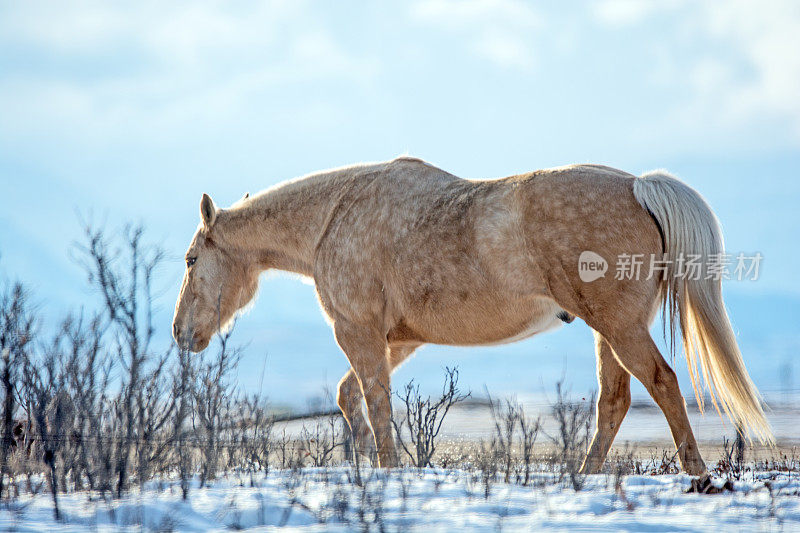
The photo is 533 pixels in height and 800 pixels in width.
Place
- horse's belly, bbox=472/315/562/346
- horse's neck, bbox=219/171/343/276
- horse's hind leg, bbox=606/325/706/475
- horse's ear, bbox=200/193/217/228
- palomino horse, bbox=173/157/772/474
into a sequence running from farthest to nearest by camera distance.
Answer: horse's ear, bbox=200/193/217/228, horse's neck, bbox=219/171/343/276, horse's belly, bbox=472/315/562/346, palomino horse, bbox=173/157/772/474, horse's hind leg, bbox=606/325/706/475

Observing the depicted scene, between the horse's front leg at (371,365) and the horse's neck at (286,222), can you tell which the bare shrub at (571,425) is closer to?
the horse's front leg at (371,365)

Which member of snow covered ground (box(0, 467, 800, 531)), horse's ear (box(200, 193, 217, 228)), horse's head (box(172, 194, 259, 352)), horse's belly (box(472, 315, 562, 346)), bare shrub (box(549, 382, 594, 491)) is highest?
horse's ear (box(200, 193, 217, 228))

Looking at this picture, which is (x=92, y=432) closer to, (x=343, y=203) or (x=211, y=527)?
(x=211, y=527)

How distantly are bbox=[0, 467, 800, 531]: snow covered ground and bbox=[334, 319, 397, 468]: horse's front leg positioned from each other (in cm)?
168

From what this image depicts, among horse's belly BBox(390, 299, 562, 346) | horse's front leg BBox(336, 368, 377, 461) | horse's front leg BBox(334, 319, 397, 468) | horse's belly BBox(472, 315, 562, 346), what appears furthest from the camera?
horse's front leg BBox(336, 368, 377, 461)

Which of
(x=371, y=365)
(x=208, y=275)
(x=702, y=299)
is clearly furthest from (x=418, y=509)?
(x=208, y=275)

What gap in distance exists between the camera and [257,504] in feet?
12.4

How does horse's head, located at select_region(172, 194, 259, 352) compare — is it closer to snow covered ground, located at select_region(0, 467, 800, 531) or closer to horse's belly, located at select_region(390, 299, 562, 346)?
horse's belly, located at select_region(390, 299, 562, 346)

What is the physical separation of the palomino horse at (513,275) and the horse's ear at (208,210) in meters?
0.97

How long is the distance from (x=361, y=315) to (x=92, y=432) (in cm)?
243

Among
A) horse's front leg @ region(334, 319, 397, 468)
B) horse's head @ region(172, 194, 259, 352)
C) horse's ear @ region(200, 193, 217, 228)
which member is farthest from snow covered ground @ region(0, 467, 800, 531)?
horse's ear @ region(200, 193, 217, 228)

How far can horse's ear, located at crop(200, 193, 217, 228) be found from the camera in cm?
768

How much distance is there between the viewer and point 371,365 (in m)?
6.41

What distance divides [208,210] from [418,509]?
16.2ft
